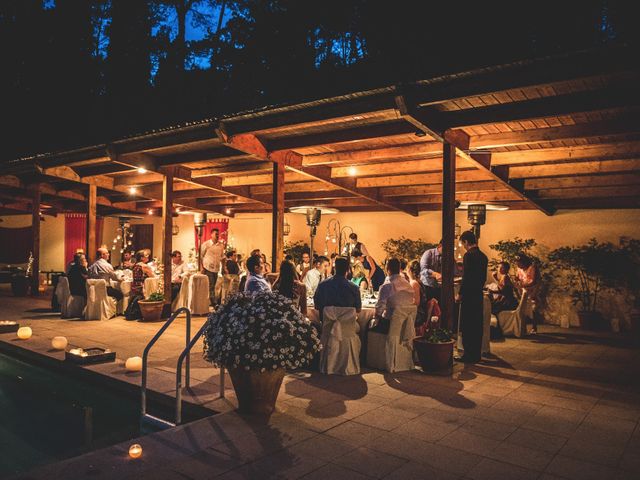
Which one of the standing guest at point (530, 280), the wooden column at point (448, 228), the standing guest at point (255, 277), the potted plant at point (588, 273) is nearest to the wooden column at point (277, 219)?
the standing guest at point (255, 277)

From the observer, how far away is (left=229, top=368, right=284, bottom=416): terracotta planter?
3.82 metres

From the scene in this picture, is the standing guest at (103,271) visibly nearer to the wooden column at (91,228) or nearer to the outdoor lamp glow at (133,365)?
the wooden column at (91,228)

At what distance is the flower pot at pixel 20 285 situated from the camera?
12.8 m

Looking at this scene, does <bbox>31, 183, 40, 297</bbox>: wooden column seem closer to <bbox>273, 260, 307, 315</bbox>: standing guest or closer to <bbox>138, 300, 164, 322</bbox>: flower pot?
<bbox>138, 300, 164, 322</bbox>: flower pot

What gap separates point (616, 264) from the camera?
30.7ft

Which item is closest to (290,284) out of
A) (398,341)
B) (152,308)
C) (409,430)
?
(398,341)

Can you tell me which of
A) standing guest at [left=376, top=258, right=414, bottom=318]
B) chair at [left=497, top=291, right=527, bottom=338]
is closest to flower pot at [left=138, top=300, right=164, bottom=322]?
standing guest at [left=376, top=258, right=414, bottom=318]

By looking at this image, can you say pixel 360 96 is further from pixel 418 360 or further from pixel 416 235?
pixel 416 235

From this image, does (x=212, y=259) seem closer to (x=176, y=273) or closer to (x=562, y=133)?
(x=176, y=273)

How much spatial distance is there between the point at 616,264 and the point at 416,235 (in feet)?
15.3

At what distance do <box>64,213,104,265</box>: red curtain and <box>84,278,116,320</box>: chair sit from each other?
10989 millimetres

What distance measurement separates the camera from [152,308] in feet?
28.3

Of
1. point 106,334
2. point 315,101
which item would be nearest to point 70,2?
point 106,334

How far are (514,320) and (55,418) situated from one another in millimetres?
6667
